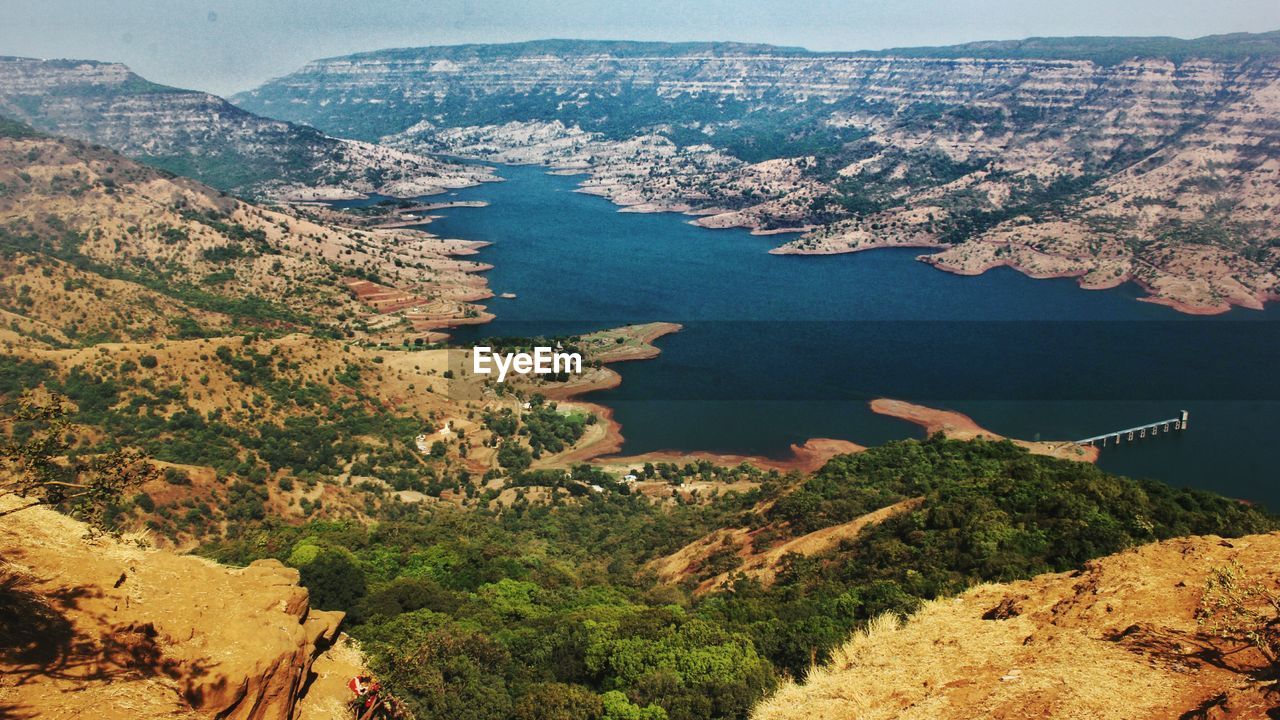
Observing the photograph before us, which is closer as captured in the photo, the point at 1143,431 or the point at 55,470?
the point at 55,470

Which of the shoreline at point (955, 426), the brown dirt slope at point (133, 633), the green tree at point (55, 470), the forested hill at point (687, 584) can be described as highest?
the green tree at point (55, 470)

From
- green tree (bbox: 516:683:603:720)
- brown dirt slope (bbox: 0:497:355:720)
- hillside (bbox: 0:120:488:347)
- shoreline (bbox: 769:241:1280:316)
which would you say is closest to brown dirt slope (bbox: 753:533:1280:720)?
green tree (bbox: 516:683:603:720)

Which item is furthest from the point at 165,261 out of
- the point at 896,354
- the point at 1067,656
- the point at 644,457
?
the point at 1067,656

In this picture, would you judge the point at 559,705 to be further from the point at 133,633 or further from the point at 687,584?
the point at 687,584

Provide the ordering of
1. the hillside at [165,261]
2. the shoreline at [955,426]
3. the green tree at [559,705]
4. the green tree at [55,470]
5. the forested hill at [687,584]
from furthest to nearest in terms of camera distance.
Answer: the hillside at [165,261]
the shoreline at [955,426]
the forested hill at [687,584]
the green tree at [559,705]
the green tree at [55,470]

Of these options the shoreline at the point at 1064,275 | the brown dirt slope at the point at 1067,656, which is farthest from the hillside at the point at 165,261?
the brown dirt slope at the point at 1067,656

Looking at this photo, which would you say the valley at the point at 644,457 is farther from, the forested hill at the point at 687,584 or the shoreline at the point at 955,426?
the shoreline at the point at 955,426

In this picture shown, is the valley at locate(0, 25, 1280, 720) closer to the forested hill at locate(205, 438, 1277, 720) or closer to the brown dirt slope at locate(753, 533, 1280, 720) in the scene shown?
the brown dirt slope at locate(753, 533, 1280, 720)
